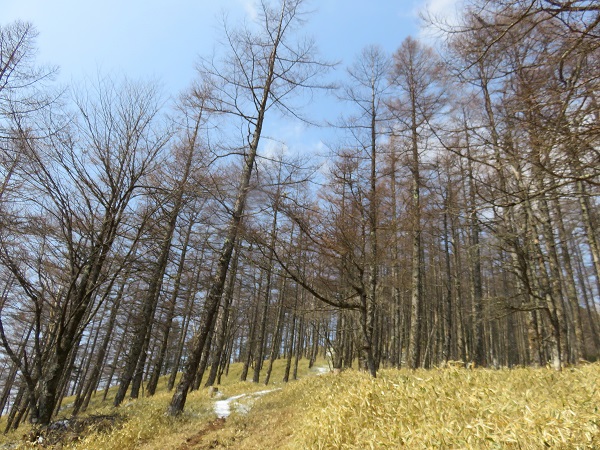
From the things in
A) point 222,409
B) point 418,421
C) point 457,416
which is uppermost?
point 457,416

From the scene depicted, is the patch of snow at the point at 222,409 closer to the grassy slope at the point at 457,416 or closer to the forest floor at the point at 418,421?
the forest floor at the point at 418,421

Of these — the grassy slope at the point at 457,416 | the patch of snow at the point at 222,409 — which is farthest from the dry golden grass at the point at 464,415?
the patch of snow at the point at 222,409

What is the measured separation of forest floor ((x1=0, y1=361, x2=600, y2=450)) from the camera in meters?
2.35

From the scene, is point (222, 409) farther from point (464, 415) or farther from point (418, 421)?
point (464, 415)

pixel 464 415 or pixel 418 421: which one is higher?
pixel 464 415

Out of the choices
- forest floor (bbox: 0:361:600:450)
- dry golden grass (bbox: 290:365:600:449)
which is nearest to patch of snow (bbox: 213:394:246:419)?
forest floor (bbox: 0:361:600:450)

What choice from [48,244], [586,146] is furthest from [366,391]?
[48,244]

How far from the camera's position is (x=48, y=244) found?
16.4 feet

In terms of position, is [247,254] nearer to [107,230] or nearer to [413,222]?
[107,230]

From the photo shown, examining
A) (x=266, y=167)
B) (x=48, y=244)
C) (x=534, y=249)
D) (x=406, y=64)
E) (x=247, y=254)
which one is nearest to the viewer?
(x=48, y=244)

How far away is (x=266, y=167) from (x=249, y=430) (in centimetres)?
593

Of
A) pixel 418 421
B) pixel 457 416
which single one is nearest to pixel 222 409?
pixel 418 421

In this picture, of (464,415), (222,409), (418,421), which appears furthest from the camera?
(222,409)

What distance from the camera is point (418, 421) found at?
10.4 ft
